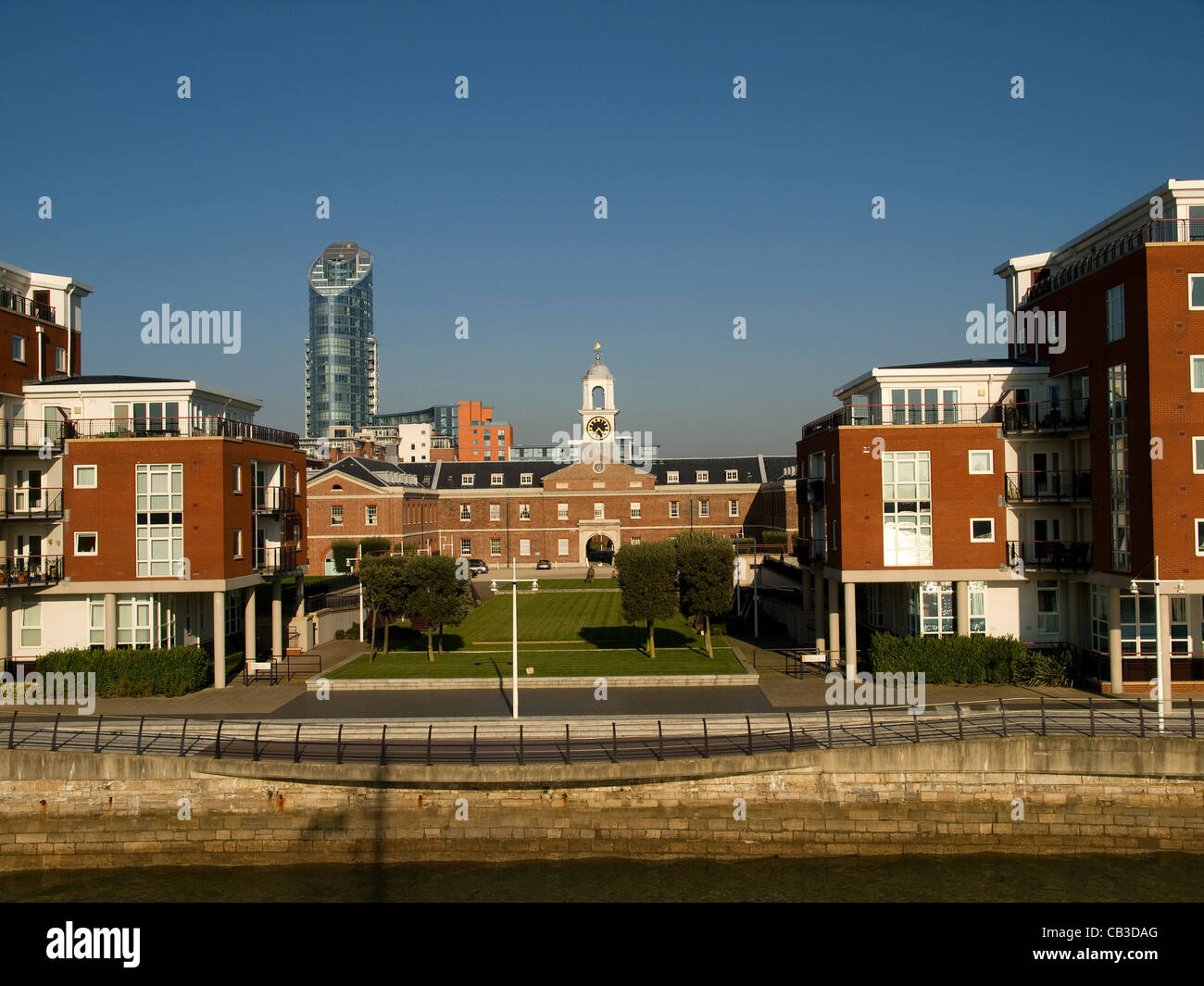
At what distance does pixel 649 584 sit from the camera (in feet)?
117

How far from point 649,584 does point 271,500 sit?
14.8 m

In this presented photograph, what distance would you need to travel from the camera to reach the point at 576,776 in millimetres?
22359

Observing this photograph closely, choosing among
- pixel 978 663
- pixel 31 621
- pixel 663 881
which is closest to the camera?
pixel 663 881

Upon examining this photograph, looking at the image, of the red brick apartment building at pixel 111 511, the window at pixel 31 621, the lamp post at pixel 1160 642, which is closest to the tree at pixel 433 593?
the red brick apartment building at pixel 111 511

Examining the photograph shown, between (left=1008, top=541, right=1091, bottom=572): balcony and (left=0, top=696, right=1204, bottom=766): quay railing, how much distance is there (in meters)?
4.66

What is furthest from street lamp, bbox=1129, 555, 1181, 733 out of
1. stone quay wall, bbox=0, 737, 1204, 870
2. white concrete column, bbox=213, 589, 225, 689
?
white concrete column, bbox=213, 589, 225, 689

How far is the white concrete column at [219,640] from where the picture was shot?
31922 mm

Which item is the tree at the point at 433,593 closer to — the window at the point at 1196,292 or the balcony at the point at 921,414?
the balcony at the point at 921,414

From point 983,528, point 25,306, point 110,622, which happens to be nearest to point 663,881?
point 983,528

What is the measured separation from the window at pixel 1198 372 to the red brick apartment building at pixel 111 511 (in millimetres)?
29438

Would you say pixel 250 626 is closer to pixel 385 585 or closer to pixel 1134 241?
pixel 385 585

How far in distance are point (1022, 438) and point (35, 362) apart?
34673 millimetres

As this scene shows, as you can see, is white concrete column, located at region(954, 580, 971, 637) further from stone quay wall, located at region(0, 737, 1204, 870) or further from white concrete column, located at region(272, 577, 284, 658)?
white concrete column, located at region(272, 577, 284, 658)

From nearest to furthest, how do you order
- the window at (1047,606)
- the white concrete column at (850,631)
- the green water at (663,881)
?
the green water at (663,881), the white concrete column at (850,631), the window at (1047,606)
